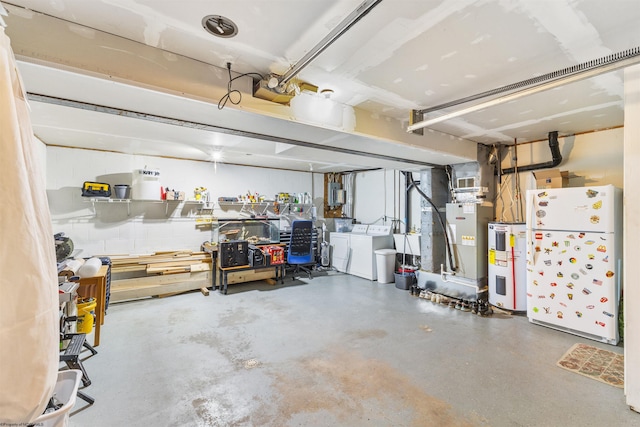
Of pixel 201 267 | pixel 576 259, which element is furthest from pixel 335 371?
pixel 201 267

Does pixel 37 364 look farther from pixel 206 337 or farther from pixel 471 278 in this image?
pixel 471 278

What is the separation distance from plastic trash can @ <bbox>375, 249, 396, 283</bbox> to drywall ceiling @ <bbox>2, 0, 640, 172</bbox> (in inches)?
112

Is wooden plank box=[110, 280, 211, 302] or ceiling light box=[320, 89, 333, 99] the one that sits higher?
ceiling light box=[320, 89, 333, 99]

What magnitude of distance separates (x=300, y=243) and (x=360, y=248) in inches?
49.5

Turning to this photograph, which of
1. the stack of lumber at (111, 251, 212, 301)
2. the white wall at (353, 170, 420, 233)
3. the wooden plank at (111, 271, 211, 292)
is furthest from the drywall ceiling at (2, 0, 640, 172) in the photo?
the white wall at (353, 170, 420, 233)

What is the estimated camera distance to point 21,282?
73 cm

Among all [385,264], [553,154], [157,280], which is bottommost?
[157,280]

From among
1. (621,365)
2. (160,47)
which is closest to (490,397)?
(621,365)

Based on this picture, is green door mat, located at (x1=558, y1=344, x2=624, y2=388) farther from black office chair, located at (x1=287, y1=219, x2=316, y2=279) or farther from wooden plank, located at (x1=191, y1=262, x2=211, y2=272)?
wooden plank, located at (x1=191, y1=262, x2=211, y2=272)

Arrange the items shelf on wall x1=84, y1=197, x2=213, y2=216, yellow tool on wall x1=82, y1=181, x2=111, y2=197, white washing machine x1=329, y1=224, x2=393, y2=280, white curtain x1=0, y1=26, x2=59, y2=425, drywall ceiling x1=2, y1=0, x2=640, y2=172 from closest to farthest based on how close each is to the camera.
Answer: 1. white curtain x1=0, y1=26, x2=59, y2=425
2. drywall ceiling x1=2, y1=0, x2=640, y2=172
3. yellow tool on wall x1=82, y1=181, x2=111, y2=197
4. shelf on wall x1=84, y1=197, x2=213, y2=216
5. white washing machine x1=329, y1=224, x2=393, y2=280

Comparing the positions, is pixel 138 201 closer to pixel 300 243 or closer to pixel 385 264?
pixel 300 243

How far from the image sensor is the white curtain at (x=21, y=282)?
2.29 ft

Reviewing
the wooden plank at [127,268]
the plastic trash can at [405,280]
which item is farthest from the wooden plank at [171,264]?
the plastic trash can at [405,280]

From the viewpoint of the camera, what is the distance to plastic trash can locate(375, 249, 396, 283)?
5.29m
